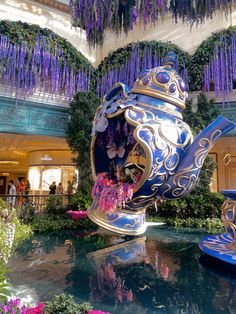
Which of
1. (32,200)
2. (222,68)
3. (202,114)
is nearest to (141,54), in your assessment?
(222,68)

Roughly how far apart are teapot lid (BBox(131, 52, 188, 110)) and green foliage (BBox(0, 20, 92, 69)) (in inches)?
303

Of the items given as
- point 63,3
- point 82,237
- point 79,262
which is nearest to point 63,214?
point 82,237

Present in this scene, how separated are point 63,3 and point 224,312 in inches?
526

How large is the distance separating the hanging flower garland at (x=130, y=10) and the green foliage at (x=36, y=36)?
2.14 m

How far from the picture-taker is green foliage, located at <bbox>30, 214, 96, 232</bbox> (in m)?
8.76

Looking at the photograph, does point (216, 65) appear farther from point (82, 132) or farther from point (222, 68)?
point (82, 132)

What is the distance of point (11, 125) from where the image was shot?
429 inches

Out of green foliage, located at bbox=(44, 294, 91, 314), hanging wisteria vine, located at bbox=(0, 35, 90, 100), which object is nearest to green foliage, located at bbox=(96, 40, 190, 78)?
hanging wisteria vine, located at bbox=(0, 35, 90, 100)

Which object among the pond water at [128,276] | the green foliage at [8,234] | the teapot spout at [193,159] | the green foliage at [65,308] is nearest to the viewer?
the green foliage at [65,308]

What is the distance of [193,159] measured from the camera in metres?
5.27

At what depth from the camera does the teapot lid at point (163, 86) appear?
212 inches

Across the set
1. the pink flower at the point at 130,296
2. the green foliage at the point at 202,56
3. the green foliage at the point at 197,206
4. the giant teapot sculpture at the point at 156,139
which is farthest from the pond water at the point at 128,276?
the green foliage at the point at 202,56

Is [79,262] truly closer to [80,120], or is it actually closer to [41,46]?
[80,120]

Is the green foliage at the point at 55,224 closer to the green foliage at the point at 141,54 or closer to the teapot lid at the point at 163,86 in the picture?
the teapot lid at the point at 163,86
